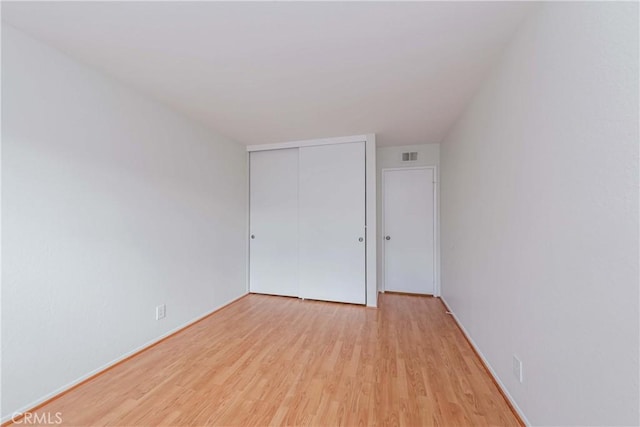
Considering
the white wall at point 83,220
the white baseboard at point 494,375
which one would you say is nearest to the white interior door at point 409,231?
the white baseboard at point 494,375

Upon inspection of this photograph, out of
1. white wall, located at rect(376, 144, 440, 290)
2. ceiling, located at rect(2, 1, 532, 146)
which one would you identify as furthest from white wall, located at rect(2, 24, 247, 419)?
white wall, located at rect(376, 144, 440, 290)

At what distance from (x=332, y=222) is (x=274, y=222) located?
3.11ft

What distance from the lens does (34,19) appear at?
1368 millimetres

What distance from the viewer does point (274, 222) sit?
3.72 meters

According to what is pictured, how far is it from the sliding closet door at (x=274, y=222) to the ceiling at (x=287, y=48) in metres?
1.26

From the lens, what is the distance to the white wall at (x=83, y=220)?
1.43 m

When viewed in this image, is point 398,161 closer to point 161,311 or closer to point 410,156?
point 410,156

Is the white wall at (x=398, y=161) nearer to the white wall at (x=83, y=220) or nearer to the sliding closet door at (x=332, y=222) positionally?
the sliding closet door at (x=332, y=222)

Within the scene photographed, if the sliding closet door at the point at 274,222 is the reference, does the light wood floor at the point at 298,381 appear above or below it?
below

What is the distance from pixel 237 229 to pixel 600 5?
12.0 feet

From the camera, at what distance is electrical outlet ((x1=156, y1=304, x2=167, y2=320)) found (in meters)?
2.31

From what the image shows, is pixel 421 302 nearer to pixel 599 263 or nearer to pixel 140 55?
pixel 599 263

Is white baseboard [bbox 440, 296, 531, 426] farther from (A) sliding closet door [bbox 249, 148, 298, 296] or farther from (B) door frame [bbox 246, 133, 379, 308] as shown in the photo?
(A) sliding closet door [bbox 249, 148, 298, 296]

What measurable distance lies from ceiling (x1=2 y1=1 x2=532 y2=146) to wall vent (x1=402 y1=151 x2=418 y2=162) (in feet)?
4.00
